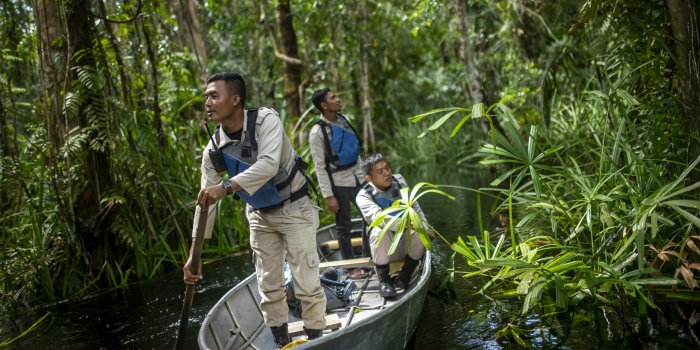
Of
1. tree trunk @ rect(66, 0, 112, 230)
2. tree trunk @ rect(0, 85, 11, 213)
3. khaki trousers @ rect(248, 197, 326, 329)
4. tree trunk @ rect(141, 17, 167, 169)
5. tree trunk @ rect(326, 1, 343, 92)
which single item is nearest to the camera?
khaki trousers @ rect(248, 197, 326, 329)

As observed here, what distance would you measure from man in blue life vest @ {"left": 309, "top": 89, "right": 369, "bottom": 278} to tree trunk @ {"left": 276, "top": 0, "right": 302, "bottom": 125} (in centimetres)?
604

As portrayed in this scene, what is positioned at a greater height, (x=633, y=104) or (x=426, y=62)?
(x=426, y=62)

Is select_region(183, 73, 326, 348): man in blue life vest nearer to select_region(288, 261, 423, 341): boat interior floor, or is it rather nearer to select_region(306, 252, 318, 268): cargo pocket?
select_region(306, 252, 318, 268): cargo pocket

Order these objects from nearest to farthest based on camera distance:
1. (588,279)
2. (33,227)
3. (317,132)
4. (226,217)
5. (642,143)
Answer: (588,279)
(642,143)
(317,132)
(33,227)
(226,217)

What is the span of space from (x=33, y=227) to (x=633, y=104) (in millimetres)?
5419

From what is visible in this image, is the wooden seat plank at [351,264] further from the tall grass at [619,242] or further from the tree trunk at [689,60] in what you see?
the tree trunk at [689,60]

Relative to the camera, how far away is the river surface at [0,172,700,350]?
163 inches

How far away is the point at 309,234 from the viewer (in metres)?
3.90

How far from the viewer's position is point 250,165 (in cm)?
366

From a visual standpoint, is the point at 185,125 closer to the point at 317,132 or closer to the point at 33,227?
the point at 33,227

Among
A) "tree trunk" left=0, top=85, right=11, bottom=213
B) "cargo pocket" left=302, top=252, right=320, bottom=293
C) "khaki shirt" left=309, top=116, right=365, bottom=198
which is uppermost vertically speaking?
"tree trunk" left=0, top=85, right=11, bottom=213

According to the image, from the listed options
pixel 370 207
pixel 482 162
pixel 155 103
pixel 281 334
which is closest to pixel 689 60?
pixel 482 162

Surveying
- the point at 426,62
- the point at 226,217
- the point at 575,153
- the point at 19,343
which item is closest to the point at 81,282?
the point at 19,343

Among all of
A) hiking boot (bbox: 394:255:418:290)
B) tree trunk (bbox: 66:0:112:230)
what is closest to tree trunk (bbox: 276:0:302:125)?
tree trunk (bbox: 66:0:112:230)
